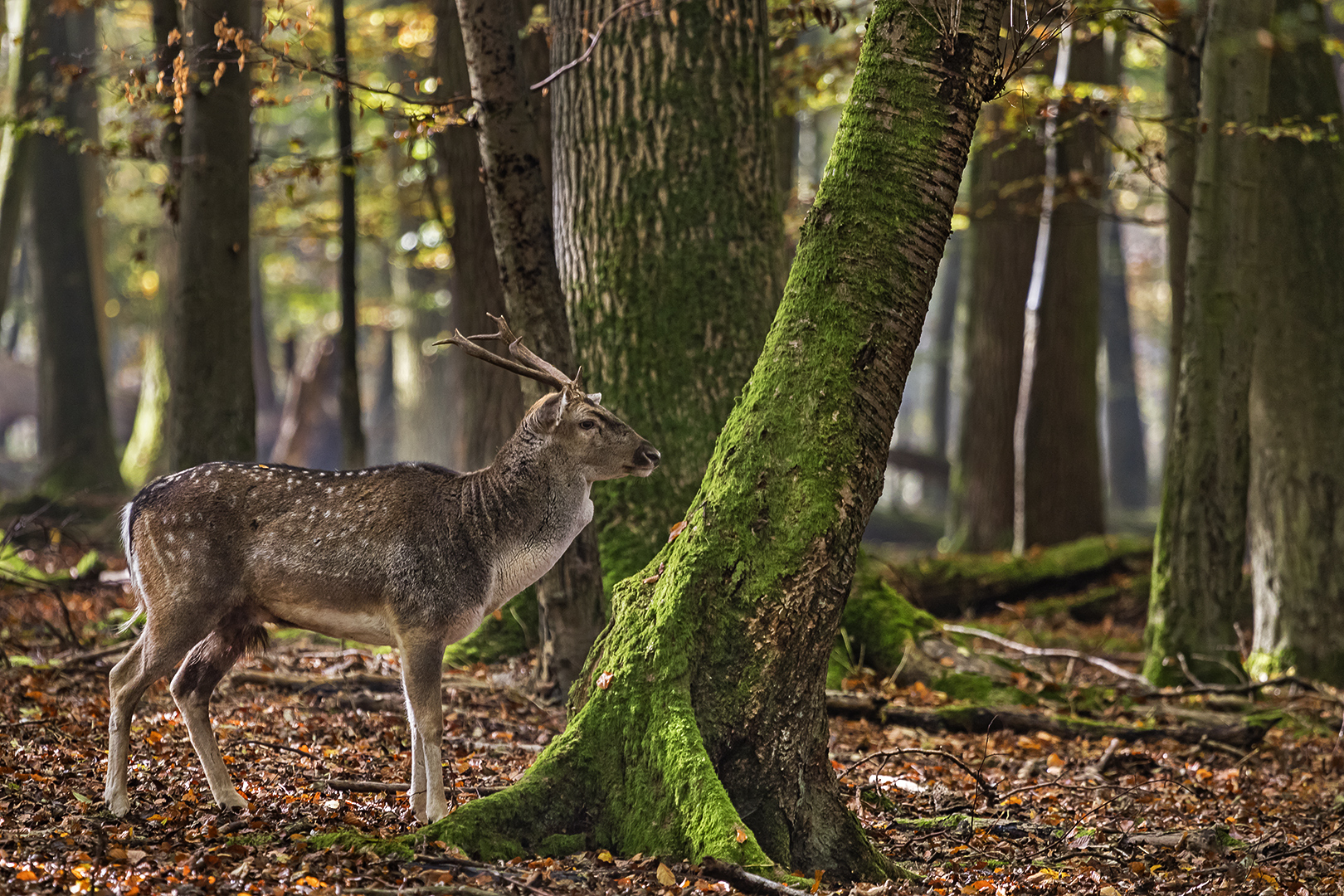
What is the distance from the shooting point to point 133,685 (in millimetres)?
5375

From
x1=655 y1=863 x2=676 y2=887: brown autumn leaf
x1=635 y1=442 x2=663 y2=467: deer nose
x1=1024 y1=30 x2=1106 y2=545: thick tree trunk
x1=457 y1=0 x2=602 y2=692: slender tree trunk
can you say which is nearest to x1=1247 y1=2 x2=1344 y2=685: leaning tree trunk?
x1=1024 y1=30 x2=1106 y2=545: thick tree trunk

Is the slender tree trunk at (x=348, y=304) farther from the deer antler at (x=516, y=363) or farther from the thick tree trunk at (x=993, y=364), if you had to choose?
the thick tree trunk at (x=993, y=364)

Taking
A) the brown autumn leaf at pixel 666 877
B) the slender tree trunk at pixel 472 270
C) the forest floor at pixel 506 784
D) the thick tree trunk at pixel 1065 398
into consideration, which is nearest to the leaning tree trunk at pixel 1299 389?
the forest floor at pixel 506 784

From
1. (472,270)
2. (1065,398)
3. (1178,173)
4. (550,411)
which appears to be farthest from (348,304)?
(1065,398)

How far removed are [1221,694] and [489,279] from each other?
24.3ft

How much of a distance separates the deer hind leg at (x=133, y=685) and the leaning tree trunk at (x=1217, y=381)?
23.0 feet

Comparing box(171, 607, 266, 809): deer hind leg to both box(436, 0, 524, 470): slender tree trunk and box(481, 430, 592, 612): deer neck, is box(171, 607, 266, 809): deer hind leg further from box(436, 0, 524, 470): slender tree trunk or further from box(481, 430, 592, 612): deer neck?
box(436, 0, 524, 470): slender tree trunk

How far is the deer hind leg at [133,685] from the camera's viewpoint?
5.23m

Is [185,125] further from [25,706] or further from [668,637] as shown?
[668,637]

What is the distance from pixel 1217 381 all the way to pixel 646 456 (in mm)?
5346

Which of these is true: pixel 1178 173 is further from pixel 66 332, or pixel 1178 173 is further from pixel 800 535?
pixel 66 332

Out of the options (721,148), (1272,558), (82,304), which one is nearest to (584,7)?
(721,148)

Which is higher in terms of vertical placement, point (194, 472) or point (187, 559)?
point (194, 472)

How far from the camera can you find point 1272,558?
10492mm
